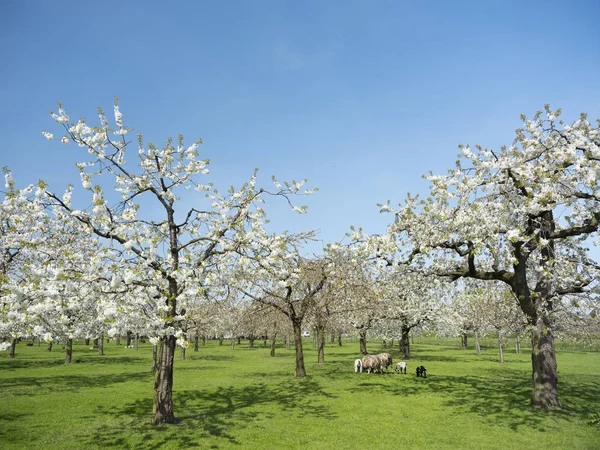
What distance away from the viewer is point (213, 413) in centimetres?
1686

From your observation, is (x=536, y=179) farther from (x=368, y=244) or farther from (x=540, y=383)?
(x=540, y=383)

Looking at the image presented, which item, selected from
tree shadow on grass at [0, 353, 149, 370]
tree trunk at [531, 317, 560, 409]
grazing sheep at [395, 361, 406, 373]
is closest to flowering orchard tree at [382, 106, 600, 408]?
tree trunk at [531, 317, 560, 409]

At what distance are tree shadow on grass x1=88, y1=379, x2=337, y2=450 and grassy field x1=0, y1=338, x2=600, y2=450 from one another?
0.04 m

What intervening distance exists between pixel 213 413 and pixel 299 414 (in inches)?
148

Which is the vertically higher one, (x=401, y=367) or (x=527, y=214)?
(x=527, y=214)

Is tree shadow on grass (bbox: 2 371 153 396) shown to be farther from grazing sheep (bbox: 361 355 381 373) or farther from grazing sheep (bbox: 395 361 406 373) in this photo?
grazing sheep (bbox: 395 361 406 373)

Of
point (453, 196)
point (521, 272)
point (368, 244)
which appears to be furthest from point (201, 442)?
point (521, 272)

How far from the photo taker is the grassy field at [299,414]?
42.7 feet

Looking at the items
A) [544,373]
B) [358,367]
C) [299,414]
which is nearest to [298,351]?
[358,367]

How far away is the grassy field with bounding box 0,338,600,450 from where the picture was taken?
13.0 meters

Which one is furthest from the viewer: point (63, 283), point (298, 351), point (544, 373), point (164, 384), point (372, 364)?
point (372, 364)

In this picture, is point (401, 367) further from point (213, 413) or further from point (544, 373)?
point (213, 413)

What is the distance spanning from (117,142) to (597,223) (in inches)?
697

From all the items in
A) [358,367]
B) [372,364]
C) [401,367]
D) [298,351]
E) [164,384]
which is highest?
[164,384]
